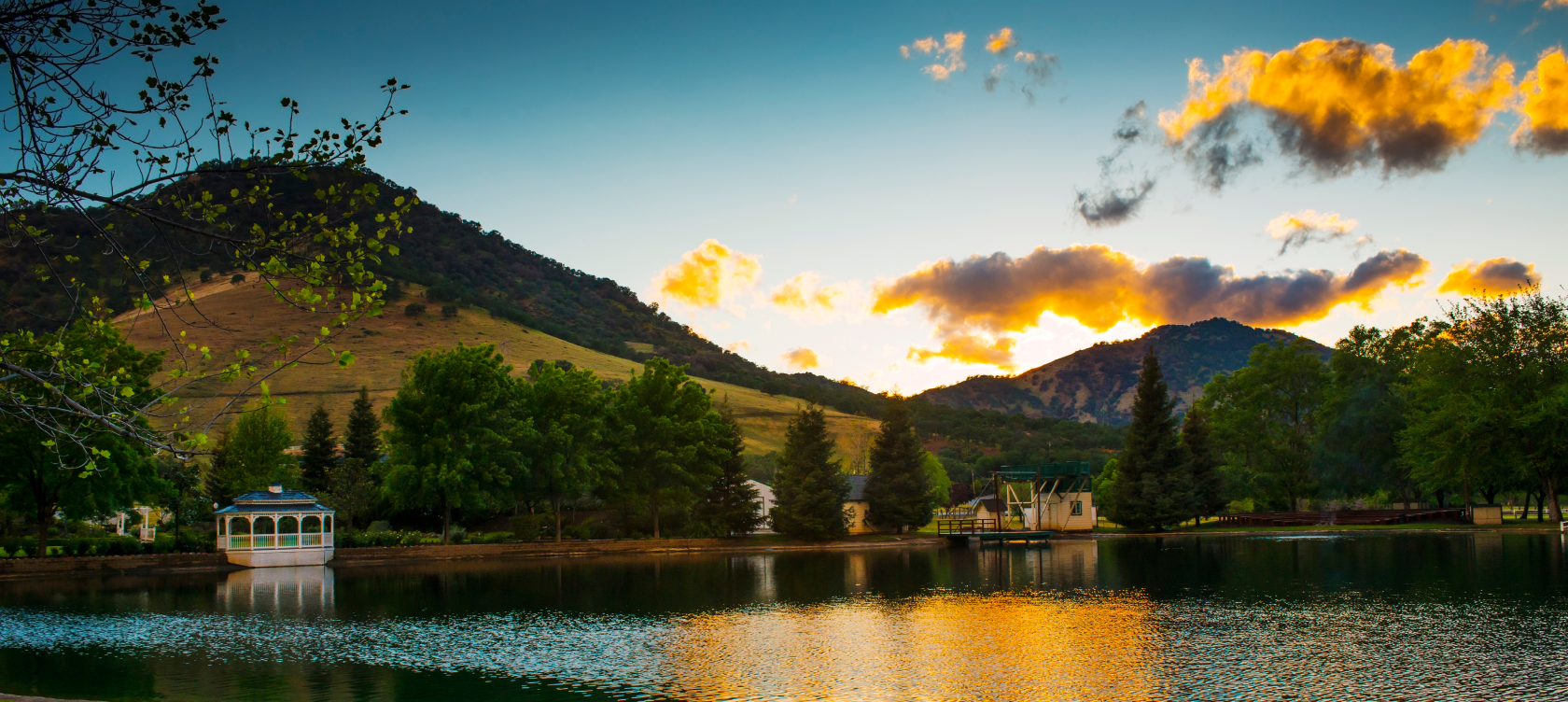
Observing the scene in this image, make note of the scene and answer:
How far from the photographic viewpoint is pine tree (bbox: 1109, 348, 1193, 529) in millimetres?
60438

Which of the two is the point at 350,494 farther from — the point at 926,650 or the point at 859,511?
the point at 926,650

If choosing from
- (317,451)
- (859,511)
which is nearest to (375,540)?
(317,451)

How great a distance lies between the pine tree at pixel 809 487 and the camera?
58.5 metres

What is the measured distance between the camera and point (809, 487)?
58.6m

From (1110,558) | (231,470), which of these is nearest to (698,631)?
(1110,558)

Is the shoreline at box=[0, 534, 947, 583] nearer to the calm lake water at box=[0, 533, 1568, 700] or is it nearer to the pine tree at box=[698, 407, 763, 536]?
the pine tree at box=[698, 407, 763, 536]

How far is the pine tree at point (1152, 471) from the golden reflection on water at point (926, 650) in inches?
1421

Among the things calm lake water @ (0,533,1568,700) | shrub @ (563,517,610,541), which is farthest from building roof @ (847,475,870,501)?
calm lake water @ (0,533,1568,700)

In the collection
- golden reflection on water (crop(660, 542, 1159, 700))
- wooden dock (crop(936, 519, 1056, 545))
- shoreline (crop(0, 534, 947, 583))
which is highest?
golden reflection on water (crop(660, 542, 1159, 700))

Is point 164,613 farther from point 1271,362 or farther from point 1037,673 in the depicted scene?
point 1271,362

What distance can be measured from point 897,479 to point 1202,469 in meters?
20.2

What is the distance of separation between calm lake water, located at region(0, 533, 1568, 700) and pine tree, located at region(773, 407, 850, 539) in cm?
2122

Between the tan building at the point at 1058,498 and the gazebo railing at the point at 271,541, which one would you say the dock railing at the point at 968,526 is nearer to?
the tan building at the point at 1058,498

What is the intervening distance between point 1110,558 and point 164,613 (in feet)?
113
